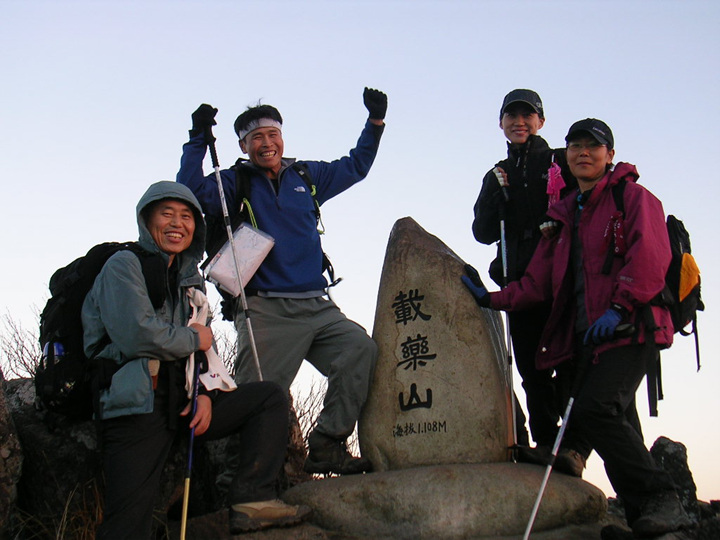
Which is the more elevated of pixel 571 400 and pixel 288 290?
pixel 288 290

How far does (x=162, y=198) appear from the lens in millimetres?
5488

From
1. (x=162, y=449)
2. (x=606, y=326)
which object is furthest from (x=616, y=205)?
(x=162, y=449)

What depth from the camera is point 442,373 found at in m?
6.64

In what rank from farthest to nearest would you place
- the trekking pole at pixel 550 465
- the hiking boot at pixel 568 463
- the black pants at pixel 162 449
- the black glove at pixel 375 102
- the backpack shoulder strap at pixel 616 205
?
1. the black glove at pixel 375 102
2. the hiking boot at pixel 568 463
3. the backpack shoulder strap at pixel 616 205
4. the trekking pole at pixel 550 465
5. the black pants at pixel 162 449

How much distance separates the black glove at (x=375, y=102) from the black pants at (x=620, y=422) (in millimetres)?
3156

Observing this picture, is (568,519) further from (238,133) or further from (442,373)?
(238,133)

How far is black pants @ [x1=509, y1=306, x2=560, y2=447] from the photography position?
6.57 meters

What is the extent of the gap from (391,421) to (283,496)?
1.06m

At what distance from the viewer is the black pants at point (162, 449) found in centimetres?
476

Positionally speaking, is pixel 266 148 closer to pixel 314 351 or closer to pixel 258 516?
pixel 314 351

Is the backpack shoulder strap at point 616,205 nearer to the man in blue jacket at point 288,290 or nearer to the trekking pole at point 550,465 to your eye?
the trekking pole at point 550,465

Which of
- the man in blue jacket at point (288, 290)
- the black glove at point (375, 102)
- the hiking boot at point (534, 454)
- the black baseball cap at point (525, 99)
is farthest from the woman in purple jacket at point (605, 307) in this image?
the black glove at point (375, 102)

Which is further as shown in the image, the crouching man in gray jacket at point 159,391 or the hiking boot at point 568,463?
the hiking boot at point 568,463

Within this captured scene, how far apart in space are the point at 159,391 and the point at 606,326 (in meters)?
2.93
